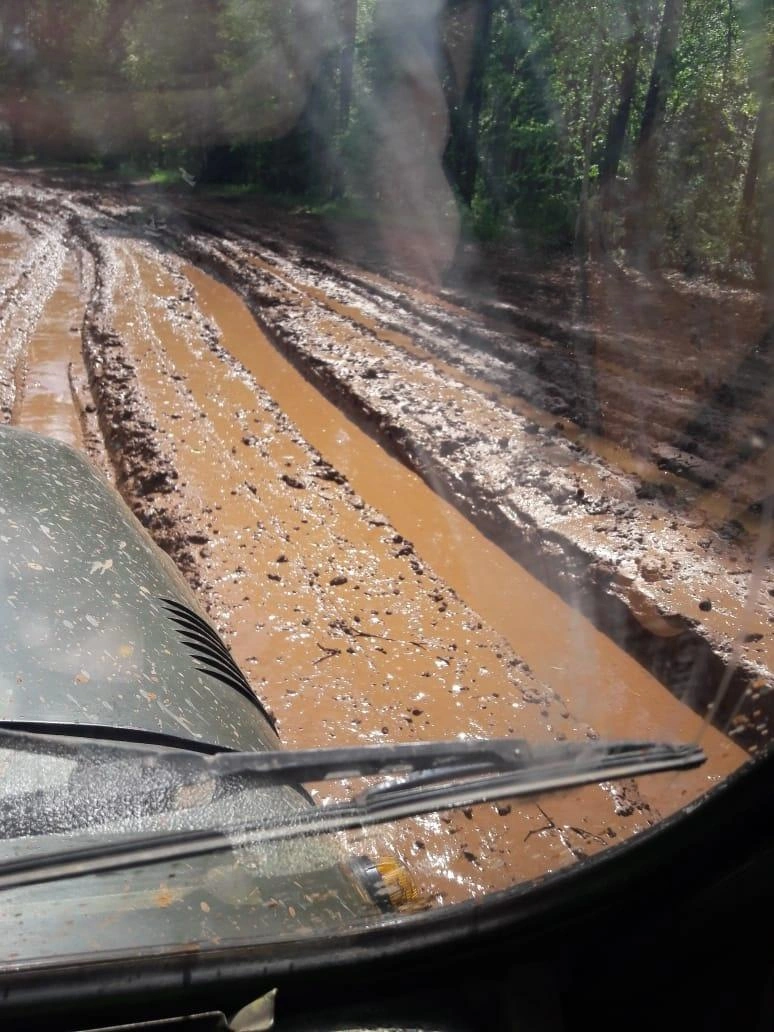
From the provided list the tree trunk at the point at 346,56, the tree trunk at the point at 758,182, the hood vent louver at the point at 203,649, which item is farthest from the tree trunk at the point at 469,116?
the hood vent louver at the point at 203,649

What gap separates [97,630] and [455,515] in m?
4.23

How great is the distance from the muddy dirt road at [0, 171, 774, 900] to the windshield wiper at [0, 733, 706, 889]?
11cm

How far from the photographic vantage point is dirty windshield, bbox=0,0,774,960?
5.40ft

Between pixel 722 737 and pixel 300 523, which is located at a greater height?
pixel 722 737

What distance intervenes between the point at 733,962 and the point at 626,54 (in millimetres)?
12465

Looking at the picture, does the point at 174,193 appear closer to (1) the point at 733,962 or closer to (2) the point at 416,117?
(2) the point at 416,117

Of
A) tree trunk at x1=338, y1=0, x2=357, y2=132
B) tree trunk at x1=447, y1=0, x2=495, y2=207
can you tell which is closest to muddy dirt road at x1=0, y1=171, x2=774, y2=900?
tree trunk at x1=447, y1=0, x2=495, y2=207

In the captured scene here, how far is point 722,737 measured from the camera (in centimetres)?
214

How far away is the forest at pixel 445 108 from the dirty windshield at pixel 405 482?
3.3 inches

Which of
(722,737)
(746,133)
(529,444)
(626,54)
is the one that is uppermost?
(626,54)

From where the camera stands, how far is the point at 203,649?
2.46 m

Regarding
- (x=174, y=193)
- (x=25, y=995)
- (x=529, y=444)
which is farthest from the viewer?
(x=174, y=193)

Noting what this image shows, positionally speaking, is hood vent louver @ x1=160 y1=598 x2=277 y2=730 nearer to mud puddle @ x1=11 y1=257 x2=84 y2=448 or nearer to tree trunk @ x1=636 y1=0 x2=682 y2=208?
mud puddle @ x1=11 y1=257 x2=84 y2=448

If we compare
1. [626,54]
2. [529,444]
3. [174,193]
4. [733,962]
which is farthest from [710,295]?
[174,193]
